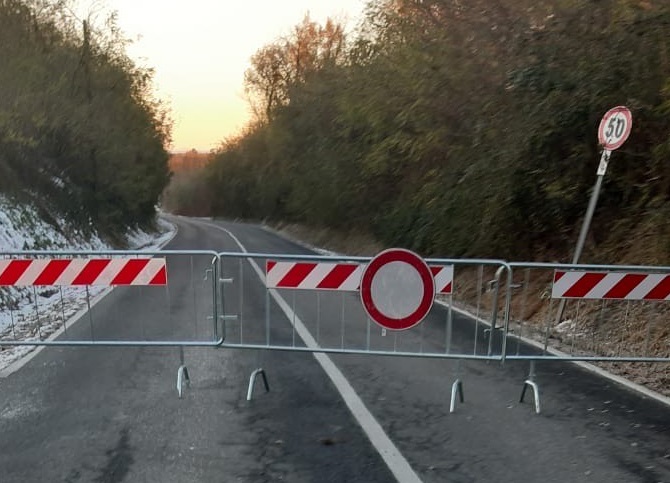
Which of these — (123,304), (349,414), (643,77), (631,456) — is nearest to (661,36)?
(643,77)

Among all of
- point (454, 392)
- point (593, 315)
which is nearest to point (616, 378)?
point (454, 392)

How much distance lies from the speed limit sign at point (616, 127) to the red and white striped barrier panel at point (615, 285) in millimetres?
2552

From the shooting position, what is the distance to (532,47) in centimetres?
935

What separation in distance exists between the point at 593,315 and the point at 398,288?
441 cm

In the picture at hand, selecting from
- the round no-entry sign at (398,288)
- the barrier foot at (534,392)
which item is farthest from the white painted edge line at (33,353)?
the barrier foot at (534,392)

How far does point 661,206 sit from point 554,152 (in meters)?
2.08

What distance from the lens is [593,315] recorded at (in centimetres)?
825

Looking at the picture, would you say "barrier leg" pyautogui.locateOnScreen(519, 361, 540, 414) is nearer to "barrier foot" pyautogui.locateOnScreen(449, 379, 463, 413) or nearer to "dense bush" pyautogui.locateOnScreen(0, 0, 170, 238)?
"barrier foot" pyautogui.locateOnScreen(449, 379, 463, 413)

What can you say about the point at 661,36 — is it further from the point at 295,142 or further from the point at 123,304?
the point at 295,142

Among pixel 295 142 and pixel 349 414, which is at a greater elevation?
pixel 295 142

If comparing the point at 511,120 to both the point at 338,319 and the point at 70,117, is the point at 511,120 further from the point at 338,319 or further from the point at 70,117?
the point at 70,117

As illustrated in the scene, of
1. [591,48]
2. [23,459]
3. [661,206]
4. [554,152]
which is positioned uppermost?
[591,48]

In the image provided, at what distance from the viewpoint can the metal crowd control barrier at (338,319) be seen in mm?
5590

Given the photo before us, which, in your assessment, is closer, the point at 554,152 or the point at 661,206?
the point at 661,206
